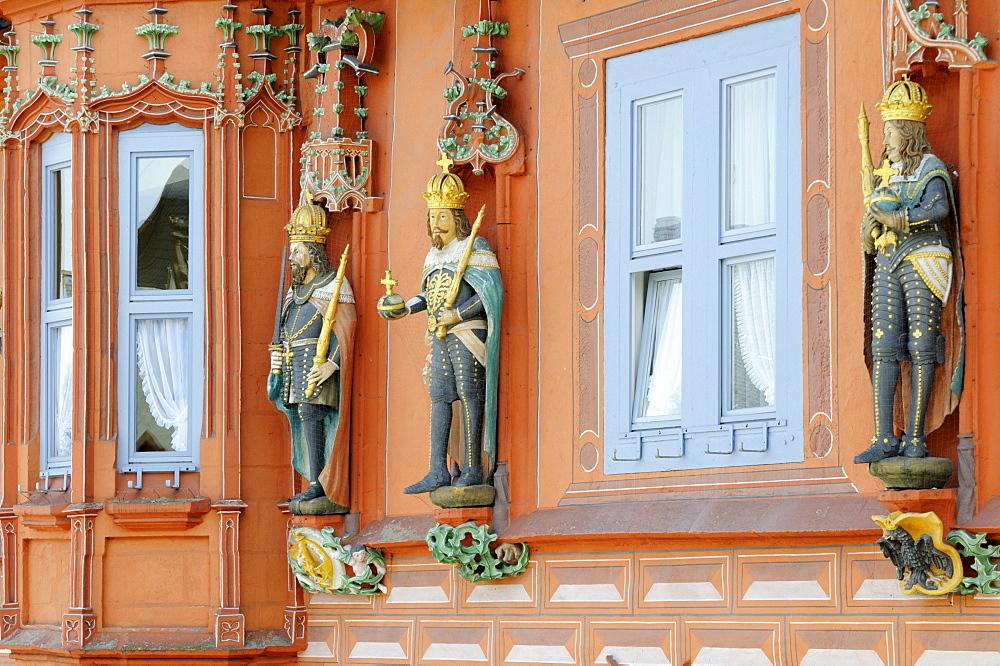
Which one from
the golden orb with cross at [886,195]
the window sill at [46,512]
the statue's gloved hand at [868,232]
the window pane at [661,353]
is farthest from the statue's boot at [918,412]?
the window sill at [46,512]

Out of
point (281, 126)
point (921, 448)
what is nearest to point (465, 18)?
point (281, 126)

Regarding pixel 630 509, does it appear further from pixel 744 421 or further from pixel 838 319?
pixel 838 319

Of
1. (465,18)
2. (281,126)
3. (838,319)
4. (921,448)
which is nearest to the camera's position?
(921,448)

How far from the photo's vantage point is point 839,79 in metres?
12.9

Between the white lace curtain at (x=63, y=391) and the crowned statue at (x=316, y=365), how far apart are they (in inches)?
77.3

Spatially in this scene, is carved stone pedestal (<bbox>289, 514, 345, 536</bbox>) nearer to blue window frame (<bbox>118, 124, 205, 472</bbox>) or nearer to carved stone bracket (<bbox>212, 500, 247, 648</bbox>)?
carved stone bracket (<bbox>212, 500, 247, 648</bbox>)

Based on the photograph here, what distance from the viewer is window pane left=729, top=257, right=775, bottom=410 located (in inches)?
522

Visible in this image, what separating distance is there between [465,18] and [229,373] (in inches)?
129

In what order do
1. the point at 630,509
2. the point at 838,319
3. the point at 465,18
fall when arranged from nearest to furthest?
the point at 838,319, the point at 630,509, the point at 465,18

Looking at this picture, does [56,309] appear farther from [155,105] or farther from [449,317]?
[449,317]

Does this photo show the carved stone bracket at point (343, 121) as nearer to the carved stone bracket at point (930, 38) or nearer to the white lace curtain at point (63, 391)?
the white lace curtain at point (63, 391)

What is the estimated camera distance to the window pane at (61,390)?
1672cm

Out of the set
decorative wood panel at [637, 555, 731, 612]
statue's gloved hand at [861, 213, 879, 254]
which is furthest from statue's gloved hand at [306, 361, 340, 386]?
statue's gloved hand at [861, 213, 879, 254]

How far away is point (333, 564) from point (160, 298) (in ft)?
8.40
